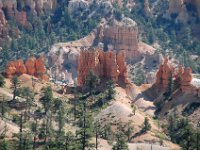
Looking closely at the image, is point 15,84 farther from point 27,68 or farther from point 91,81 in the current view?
point 91,81

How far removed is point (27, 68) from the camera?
170000mm

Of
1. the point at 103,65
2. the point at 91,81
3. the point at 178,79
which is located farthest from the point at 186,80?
the point at 91,81

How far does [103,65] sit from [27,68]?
18517 mm

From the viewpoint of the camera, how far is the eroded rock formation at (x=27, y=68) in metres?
167

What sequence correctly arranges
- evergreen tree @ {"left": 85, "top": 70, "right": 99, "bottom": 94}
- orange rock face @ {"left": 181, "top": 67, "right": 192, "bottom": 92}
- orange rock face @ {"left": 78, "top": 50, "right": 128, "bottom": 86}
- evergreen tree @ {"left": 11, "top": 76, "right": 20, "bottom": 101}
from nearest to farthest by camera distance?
1. evergreen tree @ {"left": 11, "top": 76, "right": 20, "bottom": 101}
2. evergreen tree @ {"left": 85, "top": 70, "right": 99, "bottom": 94}
3. orange rock face @ {"left": 181, "top": 67, "right": 192, "bottom": 92}
4. orange rock face @ {"left": 78, "top": 50, "right": 128, "bottom": 86}

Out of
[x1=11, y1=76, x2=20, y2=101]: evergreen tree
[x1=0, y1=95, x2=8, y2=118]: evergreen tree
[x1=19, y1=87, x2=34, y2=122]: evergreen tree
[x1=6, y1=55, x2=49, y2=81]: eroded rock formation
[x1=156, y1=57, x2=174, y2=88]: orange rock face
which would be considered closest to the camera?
[x1=0, y1=95, x2=8, y2=118]: evergreen tree

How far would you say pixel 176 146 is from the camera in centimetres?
14162

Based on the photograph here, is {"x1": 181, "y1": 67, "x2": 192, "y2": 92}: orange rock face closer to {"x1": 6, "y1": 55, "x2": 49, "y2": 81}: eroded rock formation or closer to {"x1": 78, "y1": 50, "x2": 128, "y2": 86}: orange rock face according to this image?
{"x1": 78, "y1": 50, "x2": 128, "y2": 86}: orange rock face

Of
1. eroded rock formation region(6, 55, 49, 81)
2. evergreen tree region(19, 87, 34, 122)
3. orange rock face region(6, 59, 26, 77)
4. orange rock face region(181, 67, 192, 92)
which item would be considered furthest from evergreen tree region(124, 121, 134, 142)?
orange rock face region(6, 59, 26, 77)

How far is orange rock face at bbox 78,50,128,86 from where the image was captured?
561 ft

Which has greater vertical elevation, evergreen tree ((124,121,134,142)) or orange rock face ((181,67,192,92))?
orange rock face ((181,67,192,92))

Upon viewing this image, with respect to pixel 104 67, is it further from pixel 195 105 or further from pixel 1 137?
pixel 1 137

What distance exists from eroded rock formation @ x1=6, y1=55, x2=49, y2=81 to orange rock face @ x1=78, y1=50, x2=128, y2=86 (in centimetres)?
975

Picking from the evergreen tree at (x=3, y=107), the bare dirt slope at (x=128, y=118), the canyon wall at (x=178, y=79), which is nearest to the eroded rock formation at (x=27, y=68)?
the bare dirt slope at (x=128, y=118)
